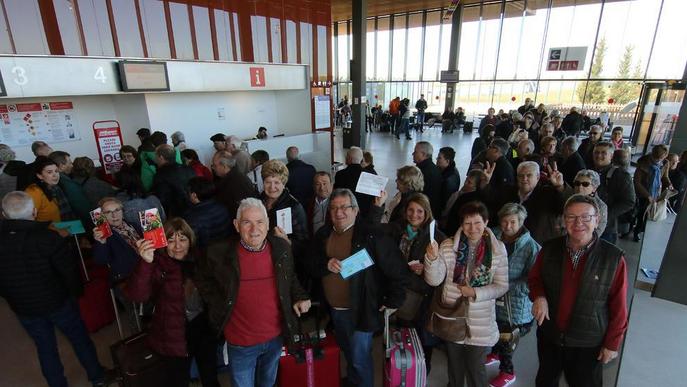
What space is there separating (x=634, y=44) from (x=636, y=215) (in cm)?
1177

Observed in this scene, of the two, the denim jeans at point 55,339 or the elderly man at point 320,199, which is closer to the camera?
the denim jeans at point 55,339

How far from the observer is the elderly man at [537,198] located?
3.12 m

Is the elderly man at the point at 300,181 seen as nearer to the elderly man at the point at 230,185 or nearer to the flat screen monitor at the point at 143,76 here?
the elderly man at the point at 230,185

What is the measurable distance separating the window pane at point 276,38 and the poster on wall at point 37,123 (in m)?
3.87

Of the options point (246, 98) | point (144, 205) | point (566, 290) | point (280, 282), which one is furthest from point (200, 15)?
point (566, 290)

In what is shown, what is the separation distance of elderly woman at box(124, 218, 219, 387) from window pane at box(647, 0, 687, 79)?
56.4 feet

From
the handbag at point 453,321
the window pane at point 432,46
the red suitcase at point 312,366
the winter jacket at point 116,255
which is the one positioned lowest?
the red suitcase at point 312,366

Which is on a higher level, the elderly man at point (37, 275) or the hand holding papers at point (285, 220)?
the hand holding papers at point (285, 220)

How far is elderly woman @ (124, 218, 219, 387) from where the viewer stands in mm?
2172

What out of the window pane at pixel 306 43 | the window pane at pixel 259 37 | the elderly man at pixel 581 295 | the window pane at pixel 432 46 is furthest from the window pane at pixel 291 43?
the window pane at pixel 432 46

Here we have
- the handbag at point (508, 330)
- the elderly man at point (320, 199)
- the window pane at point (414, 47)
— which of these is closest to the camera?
the handbag at point (508, 330)

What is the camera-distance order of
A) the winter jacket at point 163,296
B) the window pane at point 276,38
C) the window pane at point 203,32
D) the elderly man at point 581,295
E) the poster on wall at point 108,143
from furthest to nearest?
the window pane at point 276,38
the window pane at point 203,32
the poster on wall at point 108,143
the winter jacket at point 163,296
the elderly man at point 581,295

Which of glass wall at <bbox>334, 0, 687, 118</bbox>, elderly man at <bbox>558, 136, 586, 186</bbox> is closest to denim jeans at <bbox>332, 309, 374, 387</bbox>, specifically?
elderly man at <bbox>558, 136, 586, 186</bbox>

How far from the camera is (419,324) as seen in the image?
9.16 feet
